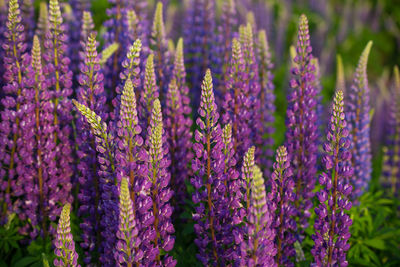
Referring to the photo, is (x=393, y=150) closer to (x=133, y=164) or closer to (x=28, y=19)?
(x=133, y=164)

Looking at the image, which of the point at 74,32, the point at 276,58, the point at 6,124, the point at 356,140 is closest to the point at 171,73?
the point at 74,32

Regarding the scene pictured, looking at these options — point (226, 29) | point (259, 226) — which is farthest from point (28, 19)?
point (259, 226)

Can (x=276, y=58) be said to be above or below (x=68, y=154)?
above

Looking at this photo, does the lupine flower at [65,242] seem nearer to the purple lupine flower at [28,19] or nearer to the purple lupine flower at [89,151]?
the purple lupine flower at [89,151]

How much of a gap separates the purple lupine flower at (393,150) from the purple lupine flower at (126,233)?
3.63 metres

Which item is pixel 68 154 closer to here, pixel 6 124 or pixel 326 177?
pixel 6 124

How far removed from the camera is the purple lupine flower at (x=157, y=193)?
2600 mm

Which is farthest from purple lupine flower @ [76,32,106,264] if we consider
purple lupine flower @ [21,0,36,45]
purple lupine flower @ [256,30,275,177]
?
purple lupine flower @ [256,30,275,177]

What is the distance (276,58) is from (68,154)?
18.1ft

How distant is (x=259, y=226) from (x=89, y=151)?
55.2 inches

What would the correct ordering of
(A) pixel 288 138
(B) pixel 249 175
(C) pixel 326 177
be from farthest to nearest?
(A) pixel 288 138 < (C) pixel 326 177 < (B) pixel 249 175

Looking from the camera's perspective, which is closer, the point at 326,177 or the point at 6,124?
the point at 326,177

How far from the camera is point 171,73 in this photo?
4.29 m

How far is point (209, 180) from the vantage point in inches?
113
